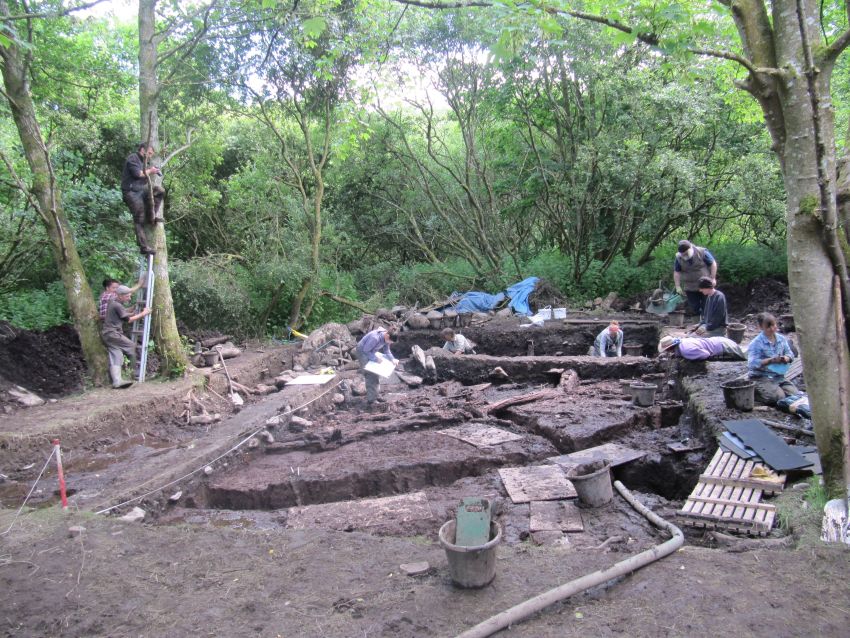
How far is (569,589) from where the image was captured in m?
3.24

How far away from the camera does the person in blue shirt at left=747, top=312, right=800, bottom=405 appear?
620cm

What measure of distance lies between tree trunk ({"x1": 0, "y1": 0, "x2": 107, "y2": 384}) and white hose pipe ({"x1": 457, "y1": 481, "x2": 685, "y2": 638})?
8.65 meters

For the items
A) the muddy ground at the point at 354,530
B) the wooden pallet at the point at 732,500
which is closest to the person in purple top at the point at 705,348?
the muddy ground at the point at 354,530

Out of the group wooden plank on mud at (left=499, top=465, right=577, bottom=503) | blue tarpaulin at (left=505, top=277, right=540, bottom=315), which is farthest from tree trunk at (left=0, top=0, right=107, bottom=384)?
blue tarpaulin at (left=505, top=277, right=540, bottom=315)

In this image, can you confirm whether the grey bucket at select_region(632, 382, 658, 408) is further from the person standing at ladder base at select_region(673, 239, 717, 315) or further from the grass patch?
the person standing at ladder base at select_region(673, 239, 717, 315)

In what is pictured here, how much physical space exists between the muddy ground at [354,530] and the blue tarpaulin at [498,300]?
577cm

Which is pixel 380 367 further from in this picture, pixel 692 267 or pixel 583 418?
pixel 692 267

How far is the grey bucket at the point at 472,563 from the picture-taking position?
342 centimetres

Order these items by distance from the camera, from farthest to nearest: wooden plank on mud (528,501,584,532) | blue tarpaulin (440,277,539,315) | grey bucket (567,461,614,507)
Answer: blue tarpaulin (440,277,539,315), grey bucket (567,461,614,507), wooden plank on mud (528,501,584,532)

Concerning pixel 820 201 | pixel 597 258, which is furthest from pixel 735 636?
pixel 597 258

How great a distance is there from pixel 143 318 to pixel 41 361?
95.1 inches

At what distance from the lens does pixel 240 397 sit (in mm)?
10188

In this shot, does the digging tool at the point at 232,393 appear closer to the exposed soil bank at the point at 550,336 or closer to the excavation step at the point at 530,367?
the excavation step at the point at 530,367

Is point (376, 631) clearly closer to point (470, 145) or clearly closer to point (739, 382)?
point (739, 382)
